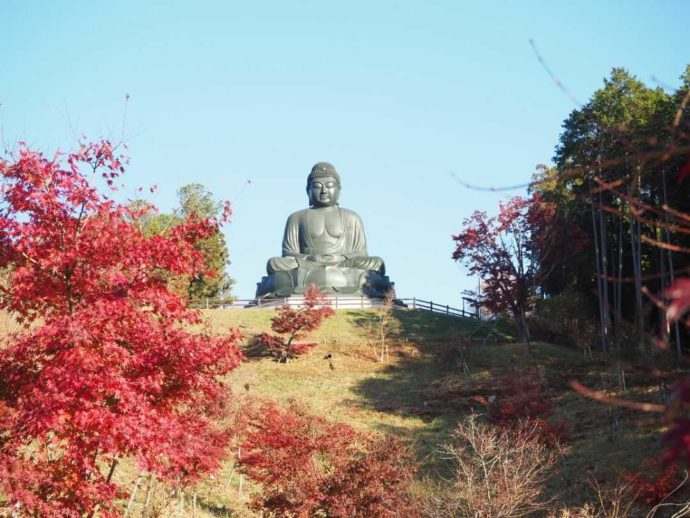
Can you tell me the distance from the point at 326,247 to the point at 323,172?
3304 mm

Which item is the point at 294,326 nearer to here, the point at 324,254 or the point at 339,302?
the point at 339,302

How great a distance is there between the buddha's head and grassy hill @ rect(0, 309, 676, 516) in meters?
6.20

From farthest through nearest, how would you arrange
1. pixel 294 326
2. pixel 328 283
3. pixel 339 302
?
pixel 328 283 < pixel 339 302 < pixel 294 326

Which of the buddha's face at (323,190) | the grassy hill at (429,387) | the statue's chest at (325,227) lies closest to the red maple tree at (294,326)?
the grassy hill at (429,387)

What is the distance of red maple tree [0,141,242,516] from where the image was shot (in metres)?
8.35

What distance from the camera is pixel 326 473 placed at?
13.9 metres

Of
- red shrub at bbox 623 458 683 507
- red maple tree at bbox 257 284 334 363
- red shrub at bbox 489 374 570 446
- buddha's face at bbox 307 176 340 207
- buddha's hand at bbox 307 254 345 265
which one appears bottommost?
red shrub at bbox 623 458 683 507

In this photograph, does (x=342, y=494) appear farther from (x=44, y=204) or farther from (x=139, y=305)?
(x=44, y=204)

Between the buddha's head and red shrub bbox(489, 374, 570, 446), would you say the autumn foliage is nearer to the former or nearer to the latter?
red shrub bbox(489, 374, 570, 446)

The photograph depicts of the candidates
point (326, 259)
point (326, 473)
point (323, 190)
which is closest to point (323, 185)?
point (323, 190)

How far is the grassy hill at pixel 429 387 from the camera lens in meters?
16.7

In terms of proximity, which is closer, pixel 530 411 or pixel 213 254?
pixel 530 411

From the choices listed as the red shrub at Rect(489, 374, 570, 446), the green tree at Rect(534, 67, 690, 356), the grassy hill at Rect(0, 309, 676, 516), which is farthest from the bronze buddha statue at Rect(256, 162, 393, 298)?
the red shrub at Rect(489, 374, 570, 446)

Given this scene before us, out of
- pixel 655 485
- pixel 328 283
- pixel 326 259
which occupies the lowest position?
pixel 655 485
